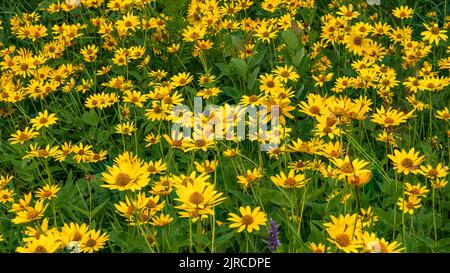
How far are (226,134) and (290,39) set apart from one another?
0.80 meters

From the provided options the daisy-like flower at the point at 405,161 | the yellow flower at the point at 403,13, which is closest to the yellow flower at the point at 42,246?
the daisy-like flower at the point at 405,161

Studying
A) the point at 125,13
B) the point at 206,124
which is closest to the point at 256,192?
the point at 206,124

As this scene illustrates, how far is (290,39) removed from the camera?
2406mm

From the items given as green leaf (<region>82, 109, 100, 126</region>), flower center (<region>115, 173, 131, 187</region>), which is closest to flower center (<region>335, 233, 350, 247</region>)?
flower center (<region>115, 173, 131, 187</region>)

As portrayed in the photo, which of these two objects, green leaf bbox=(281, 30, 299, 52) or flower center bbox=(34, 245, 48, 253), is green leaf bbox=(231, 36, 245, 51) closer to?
green leaf bbox=(281, 30, 299, 52)

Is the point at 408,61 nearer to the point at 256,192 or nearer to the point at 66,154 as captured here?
the point at 256,192

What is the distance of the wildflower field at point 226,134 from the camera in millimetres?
1536

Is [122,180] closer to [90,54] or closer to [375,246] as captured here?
[375,246]

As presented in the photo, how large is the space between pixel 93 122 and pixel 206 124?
827 mm

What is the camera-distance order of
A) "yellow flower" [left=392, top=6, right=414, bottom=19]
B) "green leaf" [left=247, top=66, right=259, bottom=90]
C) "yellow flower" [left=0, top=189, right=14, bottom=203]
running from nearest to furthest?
1. "yellow flower" [left=0, top=189, right=14, bottom=203]
2. "green leaf" [left=247, top=66, right=259, bottom=90]
3. "yellow flower" [left=392, top=6, right=414, bottom=19]

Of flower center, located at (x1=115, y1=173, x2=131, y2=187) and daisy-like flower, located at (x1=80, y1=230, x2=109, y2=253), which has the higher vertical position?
flower center, located at (x1=115, y1=173, x2=131, y2=187)

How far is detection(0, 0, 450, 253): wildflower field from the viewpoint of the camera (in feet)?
5.04

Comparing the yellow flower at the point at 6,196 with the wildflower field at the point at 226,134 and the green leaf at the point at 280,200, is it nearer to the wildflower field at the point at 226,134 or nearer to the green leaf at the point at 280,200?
the wildflower field at the point at 226,134

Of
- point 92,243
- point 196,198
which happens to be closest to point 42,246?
point 92,243
